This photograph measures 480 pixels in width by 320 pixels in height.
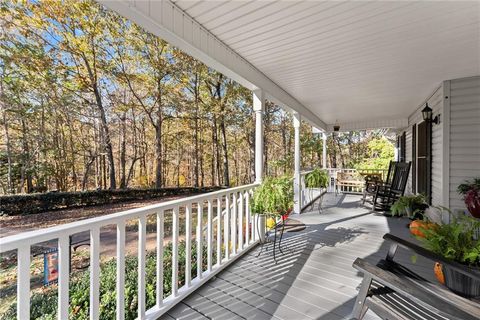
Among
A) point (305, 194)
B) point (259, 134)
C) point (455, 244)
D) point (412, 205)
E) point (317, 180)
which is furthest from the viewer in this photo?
point (305, 194)

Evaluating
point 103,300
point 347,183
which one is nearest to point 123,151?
point 347,183

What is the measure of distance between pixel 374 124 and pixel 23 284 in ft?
33.0

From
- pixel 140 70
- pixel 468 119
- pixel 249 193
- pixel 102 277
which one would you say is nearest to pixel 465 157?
pixel 468 119

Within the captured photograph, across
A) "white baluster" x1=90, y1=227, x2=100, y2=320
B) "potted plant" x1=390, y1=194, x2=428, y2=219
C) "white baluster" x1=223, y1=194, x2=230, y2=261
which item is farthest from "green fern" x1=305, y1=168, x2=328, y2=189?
"white baluster" x1=90, y1=227, x2=100, y2=320

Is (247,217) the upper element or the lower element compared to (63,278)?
lower

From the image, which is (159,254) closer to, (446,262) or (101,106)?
(446,262)

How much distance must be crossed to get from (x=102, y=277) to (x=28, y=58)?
940cm

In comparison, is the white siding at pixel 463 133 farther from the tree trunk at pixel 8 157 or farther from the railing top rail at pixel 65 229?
the tree trunk at pixel 8 157

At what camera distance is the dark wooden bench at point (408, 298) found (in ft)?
3.78

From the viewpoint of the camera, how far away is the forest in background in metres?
8.58

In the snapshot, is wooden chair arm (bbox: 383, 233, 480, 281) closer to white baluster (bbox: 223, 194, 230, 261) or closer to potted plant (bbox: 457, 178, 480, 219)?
white baluster (bbox: 223, 194, 230, 261)

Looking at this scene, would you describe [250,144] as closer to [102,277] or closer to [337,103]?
[337,103]

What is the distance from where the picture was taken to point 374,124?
8.90m

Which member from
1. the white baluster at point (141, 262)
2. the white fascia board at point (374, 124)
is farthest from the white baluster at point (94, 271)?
the white fascia board at point (374, 124)
